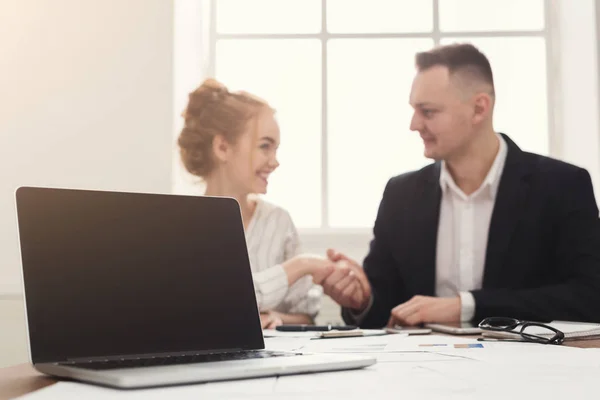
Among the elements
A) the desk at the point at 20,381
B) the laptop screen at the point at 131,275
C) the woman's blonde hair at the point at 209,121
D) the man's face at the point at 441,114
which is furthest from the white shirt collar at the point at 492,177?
the desk at the point at 20,381

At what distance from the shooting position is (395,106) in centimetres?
318

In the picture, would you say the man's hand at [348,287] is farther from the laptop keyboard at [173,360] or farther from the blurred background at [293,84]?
the laptop keyboard at [173,360]

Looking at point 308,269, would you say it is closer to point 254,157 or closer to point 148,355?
point 254,157

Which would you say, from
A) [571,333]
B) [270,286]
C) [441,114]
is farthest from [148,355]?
[441,114]

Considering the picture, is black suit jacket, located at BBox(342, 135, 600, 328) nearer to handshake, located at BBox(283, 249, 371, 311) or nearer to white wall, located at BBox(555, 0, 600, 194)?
handshake, located at BBox(283, 249, 371, 311)

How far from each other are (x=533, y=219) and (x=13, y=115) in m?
2.03

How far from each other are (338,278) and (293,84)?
142 centimetres

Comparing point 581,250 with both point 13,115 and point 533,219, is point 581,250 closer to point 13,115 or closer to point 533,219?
point 533,219

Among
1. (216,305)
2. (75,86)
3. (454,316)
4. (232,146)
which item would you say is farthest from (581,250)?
(75,86)

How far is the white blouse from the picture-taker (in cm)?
222

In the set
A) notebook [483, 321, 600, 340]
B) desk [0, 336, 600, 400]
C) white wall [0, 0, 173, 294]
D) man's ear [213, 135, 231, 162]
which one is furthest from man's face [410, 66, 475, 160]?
desk [0, 336, 600, 400]

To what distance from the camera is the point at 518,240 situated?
201cm

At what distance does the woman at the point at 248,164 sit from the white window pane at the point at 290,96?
686 mm

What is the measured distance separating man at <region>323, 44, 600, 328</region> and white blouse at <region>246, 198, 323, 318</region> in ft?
0.63
